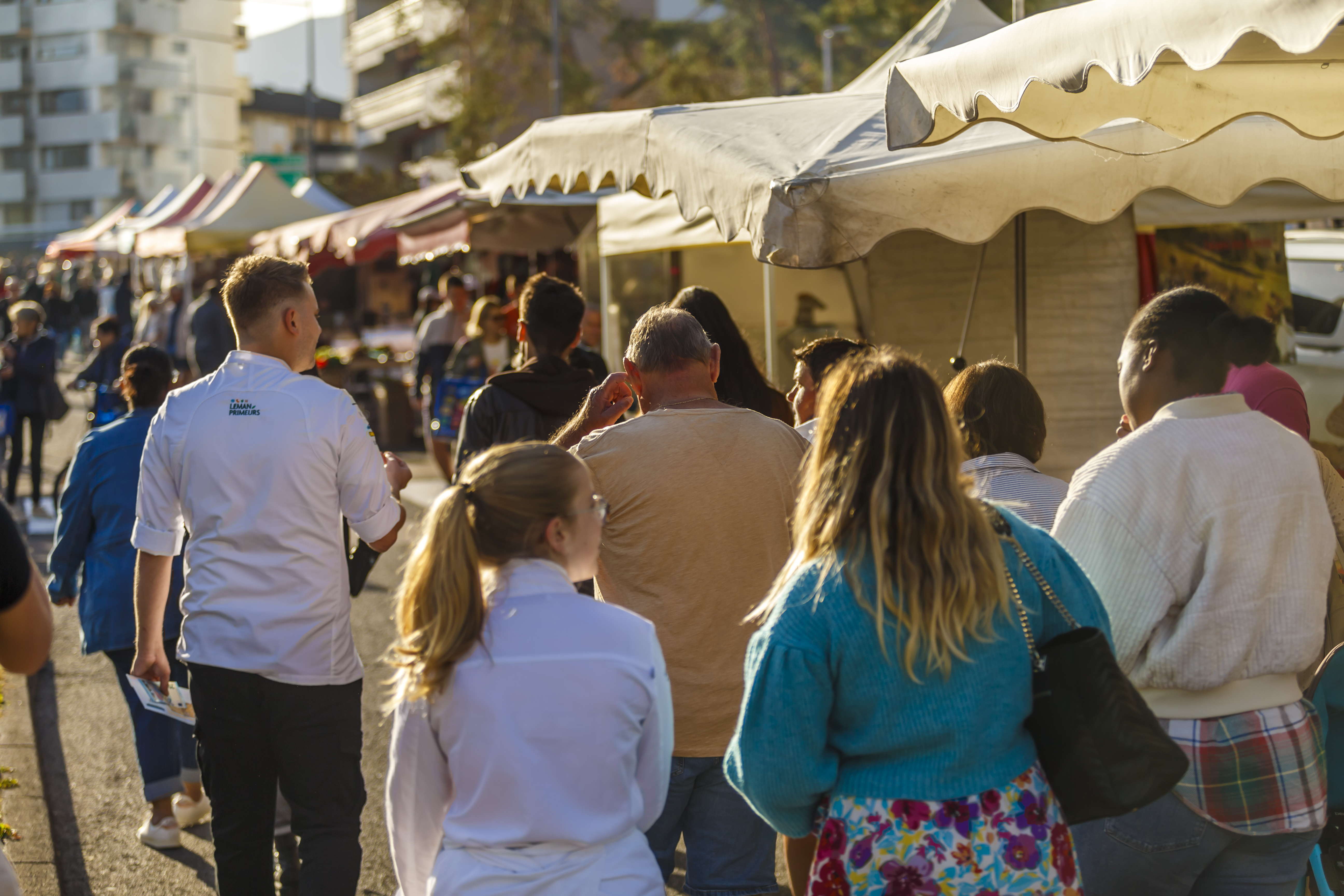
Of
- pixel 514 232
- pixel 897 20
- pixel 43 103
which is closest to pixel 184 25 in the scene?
pixel 43 103

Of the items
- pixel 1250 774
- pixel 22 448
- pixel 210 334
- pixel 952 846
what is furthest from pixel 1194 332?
pixel 22 448

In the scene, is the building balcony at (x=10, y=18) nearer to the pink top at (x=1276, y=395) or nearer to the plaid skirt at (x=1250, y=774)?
the pink top at (x=1276, y=395)

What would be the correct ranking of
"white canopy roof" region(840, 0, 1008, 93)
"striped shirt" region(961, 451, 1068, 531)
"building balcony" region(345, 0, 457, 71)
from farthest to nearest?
"building balcony" region(345, 0, 457, 71), "white canopy roof" region(840, 0, 1008, 93), "striped shirt" region(961, 451, 1068, 531)

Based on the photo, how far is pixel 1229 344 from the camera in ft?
9.22

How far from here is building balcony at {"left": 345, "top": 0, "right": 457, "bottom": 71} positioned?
112ft

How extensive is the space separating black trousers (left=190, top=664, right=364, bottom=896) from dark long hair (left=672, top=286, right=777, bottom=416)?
146 cm

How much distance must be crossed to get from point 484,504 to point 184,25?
302 ft

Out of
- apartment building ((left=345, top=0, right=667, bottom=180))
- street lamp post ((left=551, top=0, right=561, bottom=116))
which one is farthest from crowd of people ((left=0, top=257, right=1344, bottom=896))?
apartment building ((left=345, top=0, right=667, bottom=180))

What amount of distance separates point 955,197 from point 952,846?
113 inches

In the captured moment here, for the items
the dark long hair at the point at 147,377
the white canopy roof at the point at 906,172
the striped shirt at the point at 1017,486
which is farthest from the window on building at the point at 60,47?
the striped shirt at the point at 1017,486

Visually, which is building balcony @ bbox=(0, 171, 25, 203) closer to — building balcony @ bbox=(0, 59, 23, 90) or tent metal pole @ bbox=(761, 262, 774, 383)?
building balcony @ bbox=(0, 59, 23, 90)

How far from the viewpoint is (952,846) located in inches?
85.0

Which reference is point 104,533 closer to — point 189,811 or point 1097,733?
point 189,811

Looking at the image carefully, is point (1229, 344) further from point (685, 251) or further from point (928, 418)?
point (685, 251)
